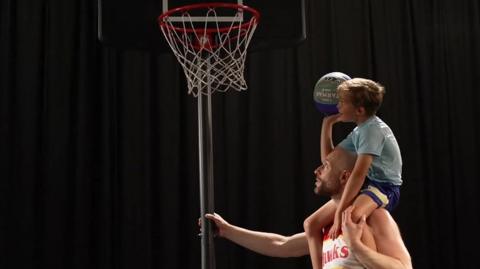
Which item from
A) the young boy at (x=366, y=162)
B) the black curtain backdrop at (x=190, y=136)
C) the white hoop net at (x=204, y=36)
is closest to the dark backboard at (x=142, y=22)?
the white hoop net at (x=204, y=36)

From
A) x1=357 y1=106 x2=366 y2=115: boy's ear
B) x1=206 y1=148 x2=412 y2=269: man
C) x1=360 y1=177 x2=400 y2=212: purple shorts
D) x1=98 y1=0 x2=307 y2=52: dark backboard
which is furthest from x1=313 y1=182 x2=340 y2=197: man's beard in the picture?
x1=98 y1=0 x2=307 y2=52: dark backboard

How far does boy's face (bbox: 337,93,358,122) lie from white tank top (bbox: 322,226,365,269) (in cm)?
55

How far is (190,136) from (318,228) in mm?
2061

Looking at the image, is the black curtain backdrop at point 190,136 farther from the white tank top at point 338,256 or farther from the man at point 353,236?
the white tank top at point 338,256

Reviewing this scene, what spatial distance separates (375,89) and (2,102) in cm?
306

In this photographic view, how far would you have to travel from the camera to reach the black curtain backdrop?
468 cm

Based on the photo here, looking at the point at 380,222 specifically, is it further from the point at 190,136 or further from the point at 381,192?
the point at 190,136

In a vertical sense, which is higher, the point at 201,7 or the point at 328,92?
the point at 201,7

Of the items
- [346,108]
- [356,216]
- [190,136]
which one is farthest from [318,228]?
[190,136]

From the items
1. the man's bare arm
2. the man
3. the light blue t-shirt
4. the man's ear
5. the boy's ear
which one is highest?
the boy's ear

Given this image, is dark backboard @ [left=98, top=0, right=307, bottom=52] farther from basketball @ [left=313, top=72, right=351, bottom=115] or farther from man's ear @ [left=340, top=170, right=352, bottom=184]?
man's ear @ [left=340, top=170, right=352, bottom=184]

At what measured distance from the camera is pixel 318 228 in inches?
118

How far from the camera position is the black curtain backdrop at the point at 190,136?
468cm

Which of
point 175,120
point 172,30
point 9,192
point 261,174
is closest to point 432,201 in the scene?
point 261,174
